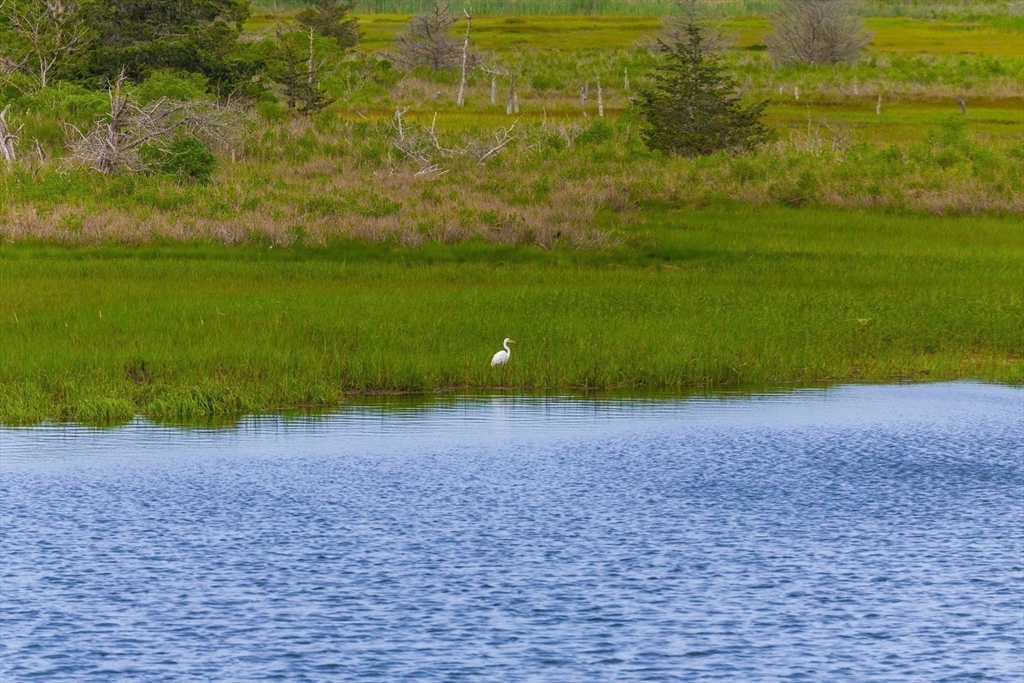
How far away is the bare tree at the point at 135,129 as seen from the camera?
1423 inches

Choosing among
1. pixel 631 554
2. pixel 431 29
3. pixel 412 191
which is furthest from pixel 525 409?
pixel 431 29

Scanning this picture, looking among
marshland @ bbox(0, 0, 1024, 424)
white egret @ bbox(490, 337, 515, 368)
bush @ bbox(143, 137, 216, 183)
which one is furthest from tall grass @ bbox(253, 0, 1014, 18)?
white egret @ bbox(490, 337, 515, 368)

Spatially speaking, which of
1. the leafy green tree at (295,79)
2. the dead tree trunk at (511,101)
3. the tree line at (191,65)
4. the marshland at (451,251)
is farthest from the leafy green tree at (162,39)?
the dead tree trunk at (511,101)

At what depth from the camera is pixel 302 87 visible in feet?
185

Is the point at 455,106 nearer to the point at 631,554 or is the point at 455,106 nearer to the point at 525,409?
the point at 525,409

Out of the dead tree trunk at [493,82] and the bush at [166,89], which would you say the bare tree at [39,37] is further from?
the dead tree trunk at [493,82]

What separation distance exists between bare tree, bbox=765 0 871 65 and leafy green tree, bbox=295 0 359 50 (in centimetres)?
2508

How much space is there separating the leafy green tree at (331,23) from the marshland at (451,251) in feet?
99.7

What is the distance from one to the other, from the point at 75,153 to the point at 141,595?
1138 inches

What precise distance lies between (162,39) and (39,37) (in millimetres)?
4007

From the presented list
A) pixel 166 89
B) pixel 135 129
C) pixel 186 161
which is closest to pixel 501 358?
pixel 186 161

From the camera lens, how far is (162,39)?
163 feet

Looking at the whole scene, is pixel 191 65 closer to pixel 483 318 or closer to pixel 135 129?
pixel 135 129

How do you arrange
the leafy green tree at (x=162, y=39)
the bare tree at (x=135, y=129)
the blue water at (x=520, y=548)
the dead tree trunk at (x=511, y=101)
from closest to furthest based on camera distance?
1. the blue water at (x=520, y=548)
2. the bare tree at (x=135, y=129)
3. the leafy green tree at (x=162, y=39)
4. the dead tree trunk at (x=511, y=101)
